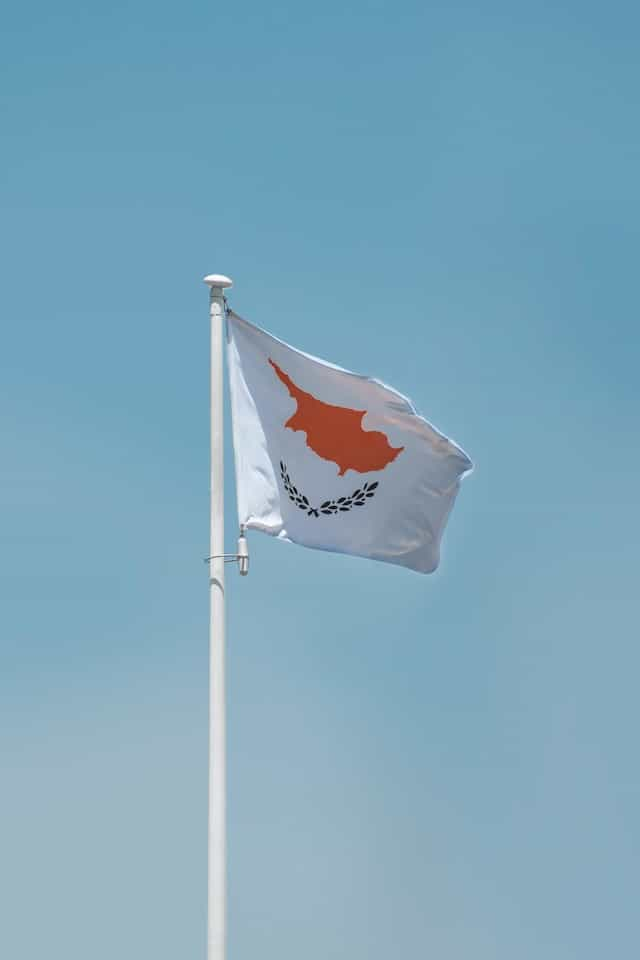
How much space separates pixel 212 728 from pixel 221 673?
67 centimetres

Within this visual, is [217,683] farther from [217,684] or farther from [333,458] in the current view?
[333,458]

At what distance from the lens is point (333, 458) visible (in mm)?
24312

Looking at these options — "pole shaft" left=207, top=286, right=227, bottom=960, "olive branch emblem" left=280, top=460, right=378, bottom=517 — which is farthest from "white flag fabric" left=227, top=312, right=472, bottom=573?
"pole shaft" left=207, top=286, right=227, bottom=960

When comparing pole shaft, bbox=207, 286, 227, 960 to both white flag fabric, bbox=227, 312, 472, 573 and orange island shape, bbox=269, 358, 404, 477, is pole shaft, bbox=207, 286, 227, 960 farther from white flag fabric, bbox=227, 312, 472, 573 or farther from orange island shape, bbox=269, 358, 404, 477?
orange island shape, bbox=269, 358, 404, 477

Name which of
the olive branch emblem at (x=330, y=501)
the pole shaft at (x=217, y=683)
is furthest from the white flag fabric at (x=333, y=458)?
the pole shaft at (x=217, y=683)

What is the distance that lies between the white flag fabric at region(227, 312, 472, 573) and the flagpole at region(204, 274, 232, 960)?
2.50ft

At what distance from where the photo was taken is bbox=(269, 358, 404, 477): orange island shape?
24203 millimetres

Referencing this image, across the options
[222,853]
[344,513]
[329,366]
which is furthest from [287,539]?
[222,853]

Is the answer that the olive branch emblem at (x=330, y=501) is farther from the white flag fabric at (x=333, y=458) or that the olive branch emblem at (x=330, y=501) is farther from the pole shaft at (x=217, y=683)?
the pole shaft at (x=217, y=683)

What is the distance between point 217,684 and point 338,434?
440cm

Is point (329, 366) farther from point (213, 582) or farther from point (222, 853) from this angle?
point (222, 853)

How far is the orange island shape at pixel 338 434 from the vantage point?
24.2m

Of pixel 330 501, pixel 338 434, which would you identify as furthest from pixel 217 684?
pixel 338 434

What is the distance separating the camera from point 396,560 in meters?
24.5
